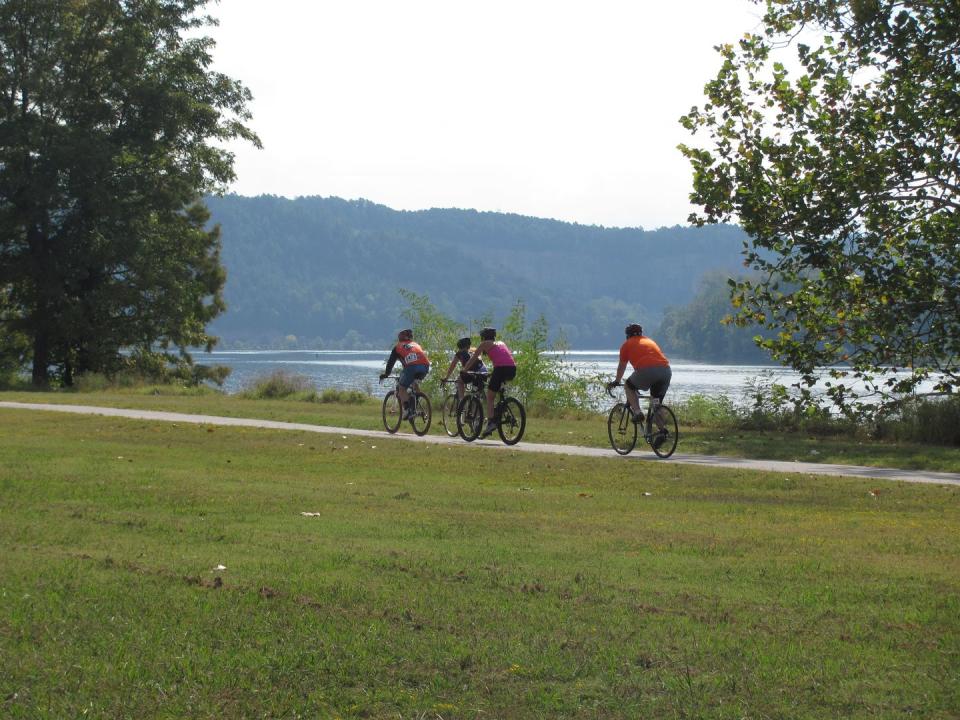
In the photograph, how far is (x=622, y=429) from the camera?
732 inches

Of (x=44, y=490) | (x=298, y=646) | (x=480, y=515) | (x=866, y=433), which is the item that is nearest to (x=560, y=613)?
(x=298, y=646)

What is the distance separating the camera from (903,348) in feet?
72.0

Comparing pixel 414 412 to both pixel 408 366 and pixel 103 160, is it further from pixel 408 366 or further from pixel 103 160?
pixel 103 160

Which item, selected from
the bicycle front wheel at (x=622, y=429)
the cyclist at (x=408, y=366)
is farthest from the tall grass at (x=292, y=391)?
the bicycle front wheel at (x=622, y=429)

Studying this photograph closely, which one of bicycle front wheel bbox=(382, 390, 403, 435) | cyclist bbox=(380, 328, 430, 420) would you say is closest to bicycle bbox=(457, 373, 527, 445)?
cyclist bbox=(380, 328, 430, 420)

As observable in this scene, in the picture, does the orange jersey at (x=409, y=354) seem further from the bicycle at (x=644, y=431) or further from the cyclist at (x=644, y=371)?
the cyclist at (x=644, y=371)

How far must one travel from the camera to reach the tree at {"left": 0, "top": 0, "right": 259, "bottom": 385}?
136 feet

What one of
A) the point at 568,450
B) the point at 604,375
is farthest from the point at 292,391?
the point at 568,450

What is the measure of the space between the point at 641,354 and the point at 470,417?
12.4ft

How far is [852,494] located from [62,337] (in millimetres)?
39312

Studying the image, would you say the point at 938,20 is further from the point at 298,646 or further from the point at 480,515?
the point at 298,646

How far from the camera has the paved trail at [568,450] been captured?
50.6 feet

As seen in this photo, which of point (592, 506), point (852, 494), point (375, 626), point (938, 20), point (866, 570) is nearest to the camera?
point (375, 626)

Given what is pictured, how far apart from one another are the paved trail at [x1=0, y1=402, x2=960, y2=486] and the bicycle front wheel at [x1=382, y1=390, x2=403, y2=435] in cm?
20
